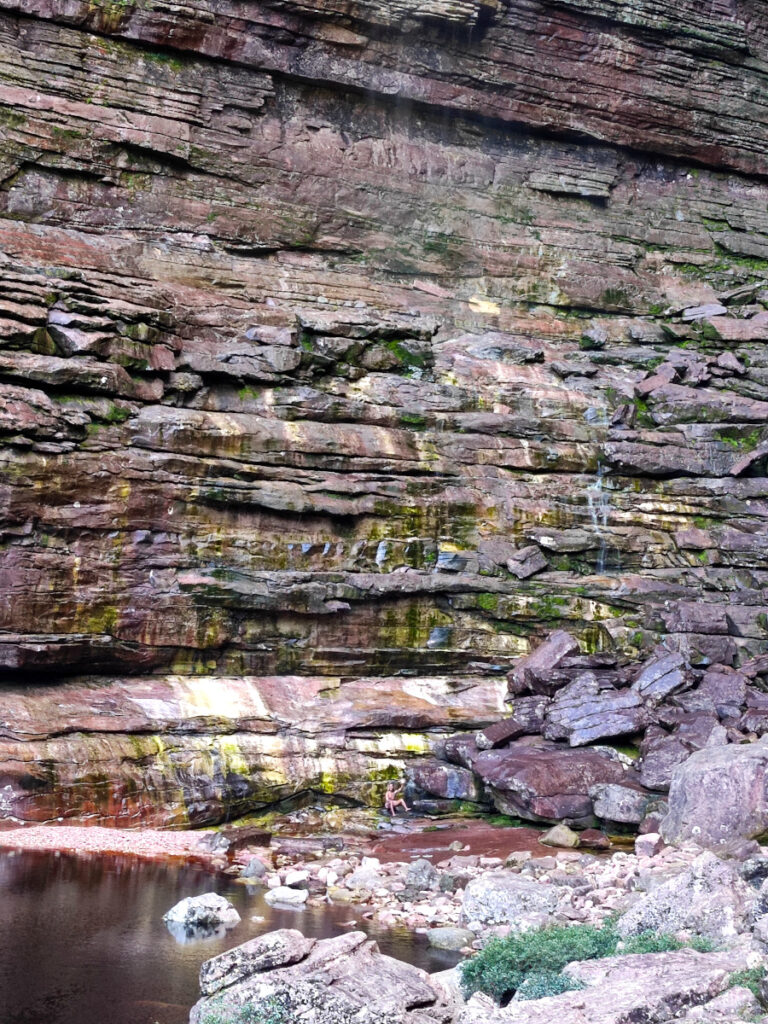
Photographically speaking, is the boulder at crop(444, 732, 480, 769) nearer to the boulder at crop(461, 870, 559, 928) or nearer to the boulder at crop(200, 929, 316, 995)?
the boulder at crop(461, 870, 559, 928)

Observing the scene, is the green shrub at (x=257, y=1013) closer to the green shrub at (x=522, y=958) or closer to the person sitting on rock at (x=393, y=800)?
the green shrub at (x=522, y=958)

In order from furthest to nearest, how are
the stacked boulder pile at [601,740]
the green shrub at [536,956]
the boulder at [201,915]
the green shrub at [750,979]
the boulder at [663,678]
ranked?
the boulder at [663,678] < the stacked boulder pile at [601,740] < the boulder at [201,915] < the green shrub at [536,956] < the green shrub at [750,979]

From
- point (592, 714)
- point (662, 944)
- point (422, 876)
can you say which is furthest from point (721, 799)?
point (592, 714)

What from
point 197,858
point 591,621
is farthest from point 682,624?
point 197,858

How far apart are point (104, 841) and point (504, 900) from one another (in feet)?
27.4

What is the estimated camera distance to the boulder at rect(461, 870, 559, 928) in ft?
48.1

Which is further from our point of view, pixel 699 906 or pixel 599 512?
pixel 599 512

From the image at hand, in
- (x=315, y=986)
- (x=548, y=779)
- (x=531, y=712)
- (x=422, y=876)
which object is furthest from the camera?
(x=531, y=712)

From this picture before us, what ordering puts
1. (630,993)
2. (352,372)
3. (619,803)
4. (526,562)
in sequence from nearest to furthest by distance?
(630,993) < (619,803) < (526,562) < (352,372)

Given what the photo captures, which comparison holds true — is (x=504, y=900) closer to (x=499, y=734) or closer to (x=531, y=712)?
(x=499, y=734)

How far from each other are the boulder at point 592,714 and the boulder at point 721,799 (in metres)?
4.64

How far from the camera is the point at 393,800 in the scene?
2288 centimetres

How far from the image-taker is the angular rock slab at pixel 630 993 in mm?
9125

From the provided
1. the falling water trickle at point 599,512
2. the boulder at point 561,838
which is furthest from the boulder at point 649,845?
the falling water trickle at point 599,512
